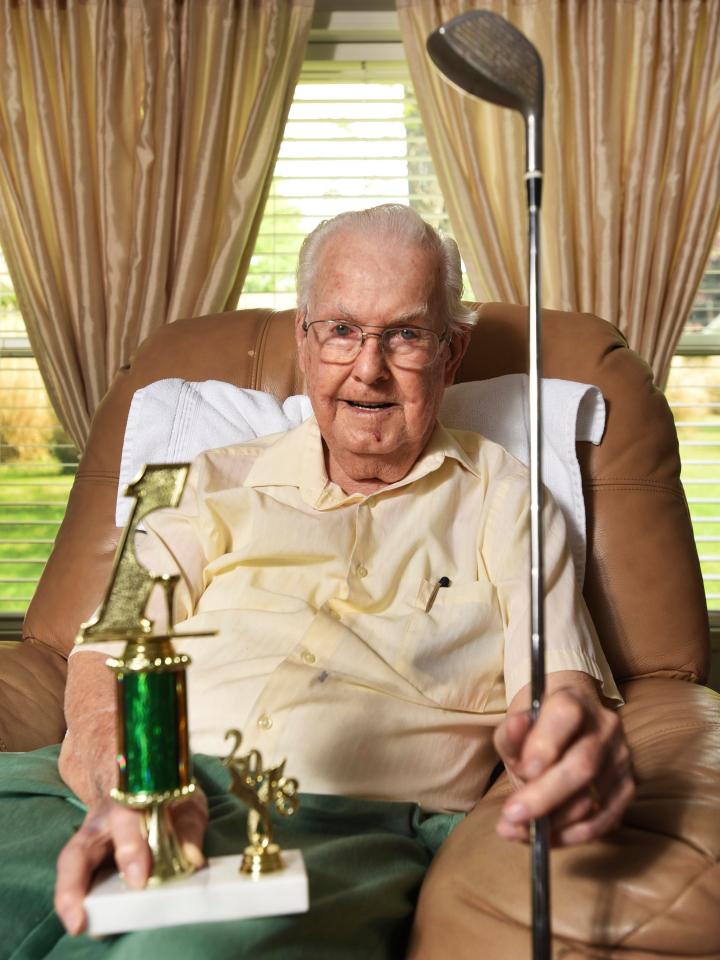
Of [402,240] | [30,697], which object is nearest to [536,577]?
[402,240]

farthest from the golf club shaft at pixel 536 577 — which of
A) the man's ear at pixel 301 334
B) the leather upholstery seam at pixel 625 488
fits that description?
the leather upholstery seam at pixel 625 488

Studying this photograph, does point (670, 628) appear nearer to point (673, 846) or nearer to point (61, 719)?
point (673, 846)

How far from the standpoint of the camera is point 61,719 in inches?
68.5

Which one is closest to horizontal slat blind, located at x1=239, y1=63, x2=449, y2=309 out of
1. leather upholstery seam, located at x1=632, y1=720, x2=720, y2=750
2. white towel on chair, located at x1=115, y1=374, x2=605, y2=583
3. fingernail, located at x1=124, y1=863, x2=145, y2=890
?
white towel on chair, located at x1=115, y1=374, x2=605, y2=583

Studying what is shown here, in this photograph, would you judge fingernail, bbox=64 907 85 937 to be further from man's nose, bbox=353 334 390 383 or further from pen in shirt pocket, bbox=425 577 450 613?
man's nose, bbox=353 334 390 383

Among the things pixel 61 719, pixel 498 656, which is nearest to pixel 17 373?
pixel 61 719

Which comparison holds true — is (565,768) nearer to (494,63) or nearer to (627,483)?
(494,63)

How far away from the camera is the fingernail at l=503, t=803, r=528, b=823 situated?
2.79ft

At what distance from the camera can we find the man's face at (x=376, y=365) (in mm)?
1568

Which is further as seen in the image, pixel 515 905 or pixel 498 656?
pixel 498 656

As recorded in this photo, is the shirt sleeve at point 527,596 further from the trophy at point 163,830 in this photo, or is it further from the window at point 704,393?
the window at point 704,393

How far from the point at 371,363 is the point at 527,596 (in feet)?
1.38

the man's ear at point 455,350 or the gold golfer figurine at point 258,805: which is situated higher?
the man's ear at point 455,350

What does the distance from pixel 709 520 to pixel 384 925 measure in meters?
2.32
